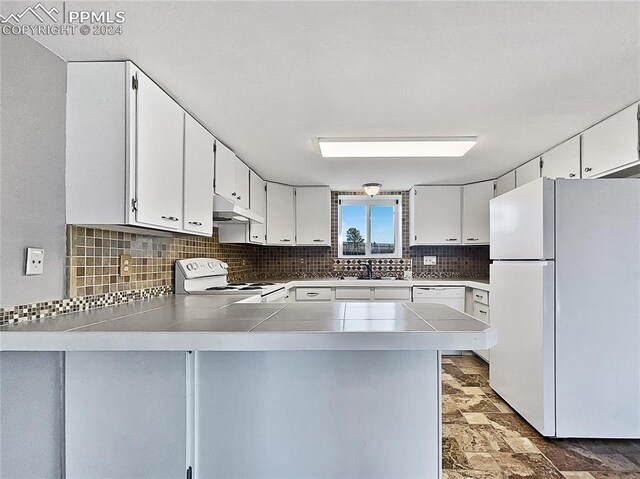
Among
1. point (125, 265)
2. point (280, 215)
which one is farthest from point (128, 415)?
point (280, 215)

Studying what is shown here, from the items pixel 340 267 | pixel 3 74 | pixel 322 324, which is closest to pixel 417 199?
pixel 340 267

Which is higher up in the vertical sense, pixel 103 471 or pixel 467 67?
pixel 467 67

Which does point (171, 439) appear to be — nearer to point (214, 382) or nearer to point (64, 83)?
point (214, 382)

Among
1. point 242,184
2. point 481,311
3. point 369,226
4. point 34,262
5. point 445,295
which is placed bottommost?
point 481,311

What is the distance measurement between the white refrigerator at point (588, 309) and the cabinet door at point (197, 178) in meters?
2.18

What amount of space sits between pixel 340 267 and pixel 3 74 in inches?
168

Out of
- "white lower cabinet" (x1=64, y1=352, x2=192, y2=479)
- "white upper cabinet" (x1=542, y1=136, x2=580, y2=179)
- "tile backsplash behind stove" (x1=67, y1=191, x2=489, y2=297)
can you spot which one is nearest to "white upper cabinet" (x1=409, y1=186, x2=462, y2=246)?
"tile backsplash behind stove" (x1=67, y1=191, x2=489, y2=297)

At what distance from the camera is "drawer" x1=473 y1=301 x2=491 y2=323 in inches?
157

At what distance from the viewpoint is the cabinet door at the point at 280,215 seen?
4.70m

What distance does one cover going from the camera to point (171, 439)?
4.81ft

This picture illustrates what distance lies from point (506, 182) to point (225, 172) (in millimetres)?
3005

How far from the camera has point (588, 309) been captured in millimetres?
2416

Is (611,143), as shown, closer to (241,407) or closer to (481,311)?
(481,311)

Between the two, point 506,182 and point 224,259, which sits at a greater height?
point 506,182
